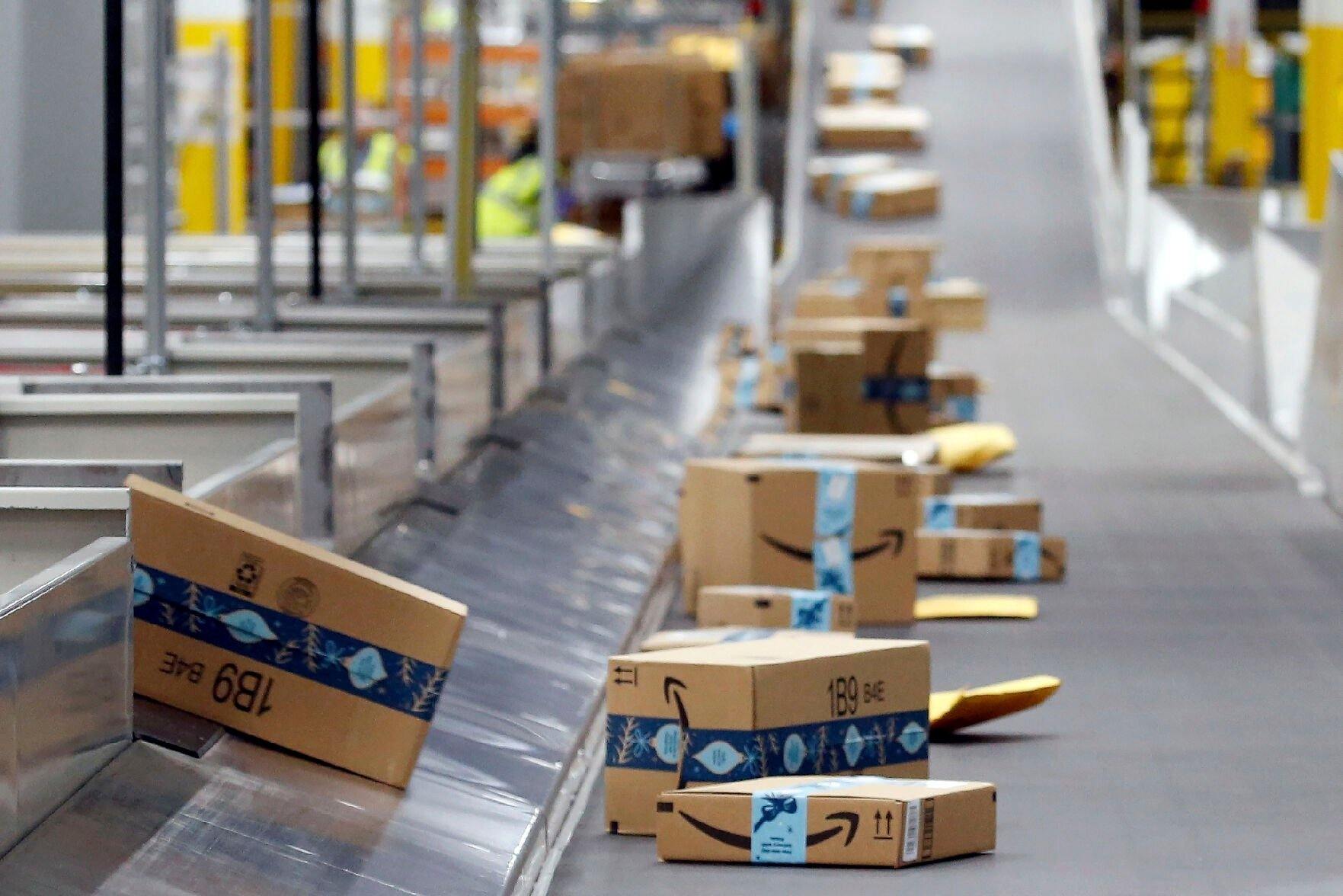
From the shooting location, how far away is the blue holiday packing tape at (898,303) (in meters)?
10.8

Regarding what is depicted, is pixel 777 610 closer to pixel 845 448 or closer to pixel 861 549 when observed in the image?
pixel 861 549

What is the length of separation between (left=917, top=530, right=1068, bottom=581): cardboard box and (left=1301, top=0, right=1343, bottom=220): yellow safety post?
5.55 m

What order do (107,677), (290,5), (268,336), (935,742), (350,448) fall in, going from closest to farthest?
(107,677) < (935,742) < (350,448) < (268,336) < (290,5)

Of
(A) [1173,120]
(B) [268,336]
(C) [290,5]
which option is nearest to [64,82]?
(B) [268,336]

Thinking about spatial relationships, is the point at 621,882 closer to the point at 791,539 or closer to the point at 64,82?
the point at 791,539

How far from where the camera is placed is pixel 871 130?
16.6 meters

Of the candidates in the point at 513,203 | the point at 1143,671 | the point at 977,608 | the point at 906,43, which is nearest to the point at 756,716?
the point at 1143,671

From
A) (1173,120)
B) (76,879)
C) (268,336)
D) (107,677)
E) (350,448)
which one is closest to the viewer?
(76,879)

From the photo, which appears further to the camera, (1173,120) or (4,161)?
(1173,120)

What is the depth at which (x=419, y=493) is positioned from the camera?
6.11 m

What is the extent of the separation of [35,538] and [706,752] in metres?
1.09

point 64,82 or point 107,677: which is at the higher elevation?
point 64,82

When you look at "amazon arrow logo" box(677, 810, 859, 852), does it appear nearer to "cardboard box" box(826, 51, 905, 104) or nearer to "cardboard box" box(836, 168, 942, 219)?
"cardboard box" box(836, 168, 942, 219)

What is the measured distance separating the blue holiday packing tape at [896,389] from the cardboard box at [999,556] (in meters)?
1.59
